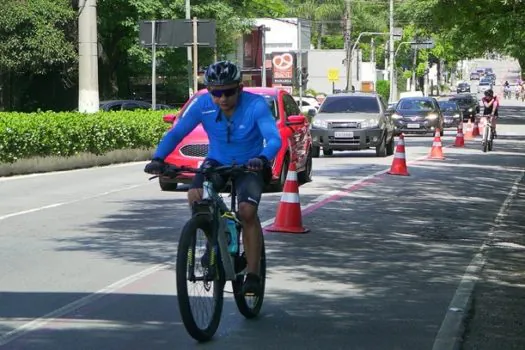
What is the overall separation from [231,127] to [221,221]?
2.15 feet

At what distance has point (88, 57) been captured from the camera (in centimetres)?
2727

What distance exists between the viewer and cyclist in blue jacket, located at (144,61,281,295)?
22.3 feet

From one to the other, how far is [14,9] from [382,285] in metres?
33.1

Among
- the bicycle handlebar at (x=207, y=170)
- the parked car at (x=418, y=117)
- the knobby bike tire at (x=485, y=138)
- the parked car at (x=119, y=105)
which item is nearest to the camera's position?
the bicycle handlebar at (x=207, y=170)

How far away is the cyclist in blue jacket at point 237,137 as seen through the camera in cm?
680

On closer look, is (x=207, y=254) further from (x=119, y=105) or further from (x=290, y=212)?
(x=119, y=105)

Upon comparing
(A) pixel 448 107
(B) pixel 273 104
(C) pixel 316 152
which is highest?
(B) pixel 273 104

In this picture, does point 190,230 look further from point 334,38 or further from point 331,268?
A: point 334,38

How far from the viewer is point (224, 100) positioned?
6871 mm

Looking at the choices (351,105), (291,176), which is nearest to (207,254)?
(291,176)

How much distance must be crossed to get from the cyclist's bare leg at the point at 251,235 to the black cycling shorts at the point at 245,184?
1.8 inches

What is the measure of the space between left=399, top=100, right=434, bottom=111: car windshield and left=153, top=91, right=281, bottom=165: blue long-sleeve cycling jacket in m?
33.8

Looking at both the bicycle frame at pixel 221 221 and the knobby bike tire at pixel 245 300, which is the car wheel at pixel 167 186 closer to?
the knobby bike tire at pixel 245 300

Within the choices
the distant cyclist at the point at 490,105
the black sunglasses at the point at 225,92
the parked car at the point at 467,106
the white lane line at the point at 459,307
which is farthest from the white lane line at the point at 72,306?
the parked car at the point at 467,106
